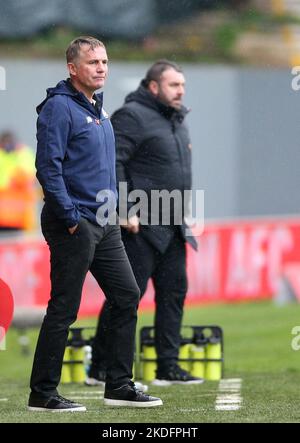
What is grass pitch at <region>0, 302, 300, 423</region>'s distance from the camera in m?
6.57

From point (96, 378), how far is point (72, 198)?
2284 mm

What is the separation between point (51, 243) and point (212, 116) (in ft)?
44.0

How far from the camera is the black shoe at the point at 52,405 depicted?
22.5 ft

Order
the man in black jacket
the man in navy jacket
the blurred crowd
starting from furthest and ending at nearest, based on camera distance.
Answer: the blurred crowd → the man in black jacket → the man in navy jacket

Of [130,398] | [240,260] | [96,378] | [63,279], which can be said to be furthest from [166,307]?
[240,260]

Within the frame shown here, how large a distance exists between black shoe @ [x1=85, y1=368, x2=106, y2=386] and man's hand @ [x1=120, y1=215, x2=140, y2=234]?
3.24 feet

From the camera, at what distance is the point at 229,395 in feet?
25.9

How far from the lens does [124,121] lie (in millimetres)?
8727
